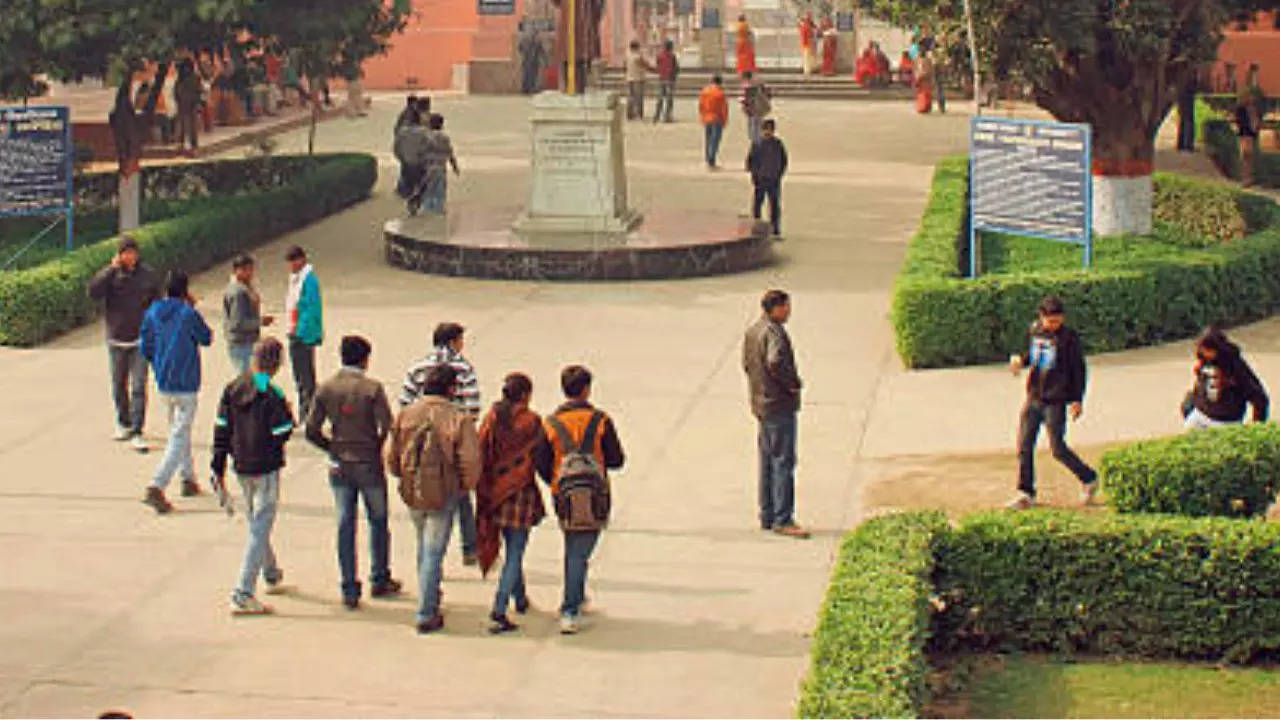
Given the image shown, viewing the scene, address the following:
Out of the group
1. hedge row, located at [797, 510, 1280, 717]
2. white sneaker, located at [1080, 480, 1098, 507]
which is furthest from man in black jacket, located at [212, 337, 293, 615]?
white sneaker, located at [1080, 480, 1098, 507]

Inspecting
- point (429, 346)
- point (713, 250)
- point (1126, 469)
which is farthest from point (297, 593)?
point (713, 250)

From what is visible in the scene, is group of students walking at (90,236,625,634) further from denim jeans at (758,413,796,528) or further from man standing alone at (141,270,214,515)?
denim jeans at (758,413,796,528)

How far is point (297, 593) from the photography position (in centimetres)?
1111

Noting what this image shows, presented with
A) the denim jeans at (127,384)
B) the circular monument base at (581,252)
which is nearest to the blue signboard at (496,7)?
the circular monument base at (581,252)

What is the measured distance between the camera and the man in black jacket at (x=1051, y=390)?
40.4 feet

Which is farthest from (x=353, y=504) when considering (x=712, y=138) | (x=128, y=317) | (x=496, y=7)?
(x=496, y=7)

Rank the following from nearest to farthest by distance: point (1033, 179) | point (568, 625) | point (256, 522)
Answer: point (568, 625) < point (256, 522) < point (1033, 179)

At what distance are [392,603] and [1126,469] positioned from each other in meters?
3.94

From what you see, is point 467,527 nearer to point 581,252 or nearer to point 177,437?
point 177,437

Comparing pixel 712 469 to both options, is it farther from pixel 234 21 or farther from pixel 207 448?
pixel 234 21

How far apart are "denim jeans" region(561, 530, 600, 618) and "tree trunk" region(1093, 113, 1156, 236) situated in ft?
43.3

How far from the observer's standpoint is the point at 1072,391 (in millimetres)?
12344

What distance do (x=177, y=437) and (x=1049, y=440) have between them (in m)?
5.18

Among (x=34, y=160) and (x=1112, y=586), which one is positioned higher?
(x=34, y=160)
